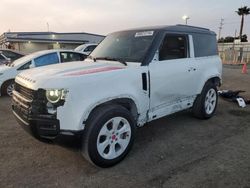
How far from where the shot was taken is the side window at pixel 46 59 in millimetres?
8414

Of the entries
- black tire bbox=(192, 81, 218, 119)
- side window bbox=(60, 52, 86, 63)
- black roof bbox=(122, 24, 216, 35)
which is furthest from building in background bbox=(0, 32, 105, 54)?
black tire bbox=(192, 81, 218, 119)

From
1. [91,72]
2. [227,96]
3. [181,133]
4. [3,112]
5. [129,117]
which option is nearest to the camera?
[91,72]

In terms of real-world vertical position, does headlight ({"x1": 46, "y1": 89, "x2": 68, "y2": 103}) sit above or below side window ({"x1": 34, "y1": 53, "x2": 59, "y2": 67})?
above

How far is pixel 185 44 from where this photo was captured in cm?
491

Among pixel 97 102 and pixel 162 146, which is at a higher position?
pixel 97 102

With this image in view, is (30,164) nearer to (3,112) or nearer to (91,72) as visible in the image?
(91,72)

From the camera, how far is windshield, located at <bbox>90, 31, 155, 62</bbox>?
13.8 feet

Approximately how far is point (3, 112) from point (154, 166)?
4647mm

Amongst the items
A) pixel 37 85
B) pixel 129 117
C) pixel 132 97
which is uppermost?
pixel 37 85

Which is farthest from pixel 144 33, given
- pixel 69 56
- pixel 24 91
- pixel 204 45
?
pixel 69 56

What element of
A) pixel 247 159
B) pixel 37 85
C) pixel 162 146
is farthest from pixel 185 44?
pixel 37 85

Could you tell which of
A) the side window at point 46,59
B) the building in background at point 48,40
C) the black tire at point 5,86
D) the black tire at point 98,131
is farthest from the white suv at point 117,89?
the building in background at point 48,40

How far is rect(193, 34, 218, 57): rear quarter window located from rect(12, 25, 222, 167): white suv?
0.02 meters

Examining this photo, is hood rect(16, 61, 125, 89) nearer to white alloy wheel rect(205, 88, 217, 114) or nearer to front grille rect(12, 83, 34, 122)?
front grille rect(12, 83, 34, 122)
